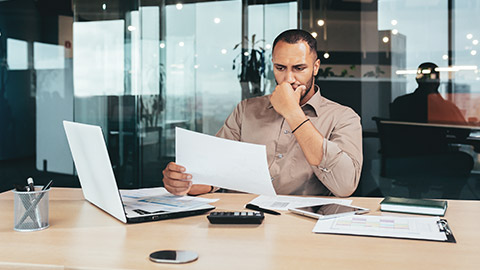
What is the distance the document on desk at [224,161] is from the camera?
1584 millimetres

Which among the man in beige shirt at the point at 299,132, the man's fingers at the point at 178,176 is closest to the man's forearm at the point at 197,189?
the man in beige shirt at the point at 299,132

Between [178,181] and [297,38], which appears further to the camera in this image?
[297,38]

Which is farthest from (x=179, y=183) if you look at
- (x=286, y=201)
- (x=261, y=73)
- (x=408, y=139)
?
(x=408, y=139)

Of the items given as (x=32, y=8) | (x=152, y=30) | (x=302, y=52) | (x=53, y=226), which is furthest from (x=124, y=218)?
(x=32, y=8)

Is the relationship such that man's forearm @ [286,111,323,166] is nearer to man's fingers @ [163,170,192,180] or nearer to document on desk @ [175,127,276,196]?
document on desk @ [175,127,276,196]

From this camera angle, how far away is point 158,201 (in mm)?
1714

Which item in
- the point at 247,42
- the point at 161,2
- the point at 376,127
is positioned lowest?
the point at 376,127

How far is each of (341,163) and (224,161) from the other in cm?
53

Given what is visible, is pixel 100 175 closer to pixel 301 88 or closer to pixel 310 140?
pixel 310 140

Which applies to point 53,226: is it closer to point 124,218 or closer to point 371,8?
point 124,218

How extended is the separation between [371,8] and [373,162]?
1.41 metres

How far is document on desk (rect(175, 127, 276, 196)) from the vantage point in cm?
158

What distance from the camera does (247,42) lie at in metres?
4.65

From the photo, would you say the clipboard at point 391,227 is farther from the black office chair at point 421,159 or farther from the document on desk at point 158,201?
the black office chair at point 421,159
